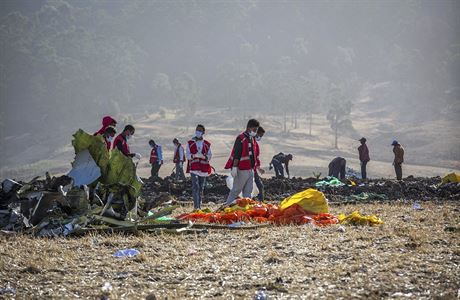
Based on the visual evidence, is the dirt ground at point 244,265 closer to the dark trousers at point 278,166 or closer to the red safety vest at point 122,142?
the red safety vest at point 122,142

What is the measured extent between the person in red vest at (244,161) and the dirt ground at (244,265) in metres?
2.75

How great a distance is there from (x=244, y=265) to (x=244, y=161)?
15.9 ft

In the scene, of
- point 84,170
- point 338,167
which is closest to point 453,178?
point 338,167

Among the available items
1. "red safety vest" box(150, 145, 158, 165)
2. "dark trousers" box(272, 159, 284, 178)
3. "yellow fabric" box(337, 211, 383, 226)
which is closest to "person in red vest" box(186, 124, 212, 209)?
"yellow fabric" box(337, 211, 383, 226)

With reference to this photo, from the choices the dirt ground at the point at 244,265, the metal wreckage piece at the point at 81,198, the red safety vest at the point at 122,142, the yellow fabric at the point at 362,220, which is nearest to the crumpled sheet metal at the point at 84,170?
the metal wreckage piece at the point at 81,198

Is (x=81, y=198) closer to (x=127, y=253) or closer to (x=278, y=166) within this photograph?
(x=127, y=253)

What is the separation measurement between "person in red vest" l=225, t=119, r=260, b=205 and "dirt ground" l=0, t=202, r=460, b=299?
2.75 meters

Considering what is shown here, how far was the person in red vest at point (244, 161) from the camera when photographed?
33.7 ft

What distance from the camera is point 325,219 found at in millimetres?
8461

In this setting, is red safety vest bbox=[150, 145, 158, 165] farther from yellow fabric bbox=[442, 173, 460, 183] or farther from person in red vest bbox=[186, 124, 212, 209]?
yellow fabric bbox=[442, 173, 460, 183]

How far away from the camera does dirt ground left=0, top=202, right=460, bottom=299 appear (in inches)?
181

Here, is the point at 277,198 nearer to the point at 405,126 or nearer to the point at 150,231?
the point at 150,231

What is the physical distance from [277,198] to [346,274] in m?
9.67

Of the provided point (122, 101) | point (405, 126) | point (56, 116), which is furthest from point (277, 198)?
point (122, 101)
